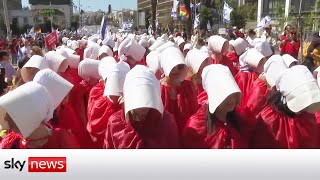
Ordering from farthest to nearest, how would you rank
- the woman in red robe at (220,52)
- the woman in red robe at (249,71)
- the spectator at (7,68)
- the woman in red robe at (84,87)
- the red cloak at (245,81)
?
1. the spectator at (7,68)
2. the woman in red robe at (220,52)
3. the woman in red robe at (249,71)
4. the red cloak at (245,81)
5. the woman in red robe at (84,87)

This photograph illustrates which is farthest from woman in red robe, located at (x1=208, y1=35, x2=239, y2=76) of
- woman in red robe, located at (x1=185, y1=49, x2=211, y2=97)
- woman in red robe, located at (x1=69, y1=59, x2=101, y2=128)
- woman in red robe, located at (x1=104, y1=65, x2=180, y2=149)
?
woman in red robe, located at (x1=104, y1=65, x2=180, y2=149)

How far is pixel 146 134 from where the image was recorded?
3.32 m

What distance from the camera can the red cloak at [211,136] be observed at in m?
3.29

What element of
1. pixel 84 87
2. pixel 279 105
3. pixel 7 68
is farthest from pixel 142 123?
pixel 7 68

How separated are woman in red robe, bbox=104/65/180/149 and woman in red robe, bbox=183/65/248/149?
0.55 ft

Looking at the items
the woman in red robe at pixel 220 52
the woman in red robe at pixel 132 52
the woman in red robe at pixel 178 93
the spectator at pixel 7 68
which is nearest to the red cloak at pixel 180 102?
the woman in red robe at pixel 178 93

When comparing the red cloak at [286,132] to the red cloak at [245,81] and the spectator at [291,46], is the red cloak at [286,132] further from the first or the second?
the spectator at [291,46]

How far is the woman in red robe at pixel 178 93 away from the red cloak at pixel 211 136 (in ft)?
3.92

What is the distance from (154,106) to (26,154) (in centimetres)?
99

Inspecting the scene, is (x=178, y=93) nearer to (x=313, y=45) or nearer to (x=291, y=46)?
(x=313, y=45)

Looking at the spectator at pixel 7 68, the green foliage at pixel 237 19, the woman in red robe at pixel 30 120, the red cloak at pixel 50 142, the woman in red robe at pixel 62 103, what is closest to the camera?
the woman in red robe at pixel 30 120

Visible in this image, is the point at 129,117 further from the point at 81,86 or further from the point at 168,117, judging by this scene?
the point at 81,86

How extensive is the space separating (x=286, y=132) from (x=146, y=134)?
3.54ft

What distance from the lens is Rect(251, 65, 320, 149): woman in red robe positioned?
330 cm
